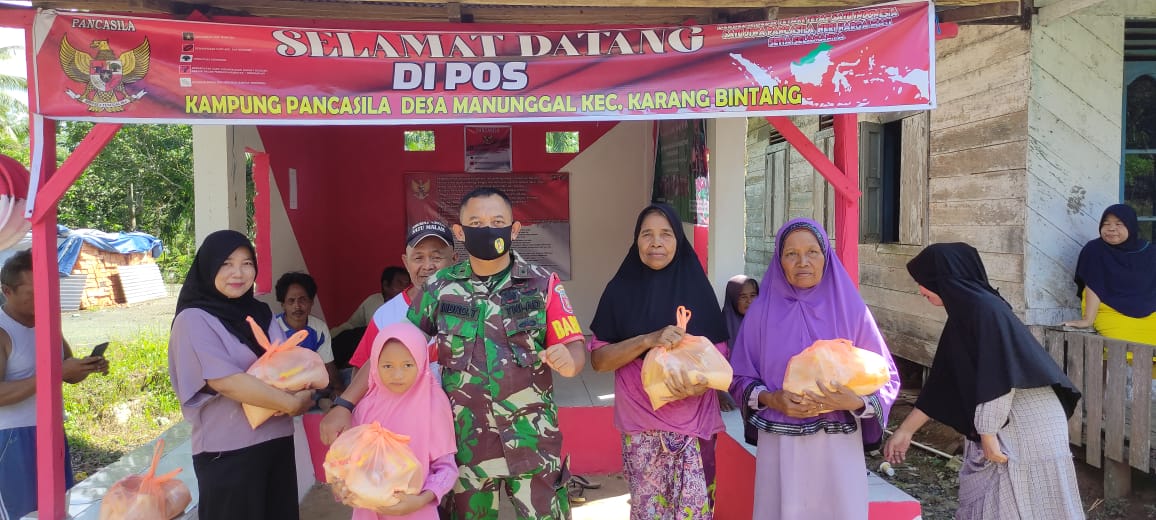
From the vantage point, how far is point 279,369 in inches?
104

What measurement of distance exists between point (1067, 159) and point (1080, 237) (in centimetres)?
61

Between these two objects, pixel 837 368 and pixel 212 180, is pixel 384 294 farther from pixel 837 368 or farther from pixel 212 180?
pixel 837 368

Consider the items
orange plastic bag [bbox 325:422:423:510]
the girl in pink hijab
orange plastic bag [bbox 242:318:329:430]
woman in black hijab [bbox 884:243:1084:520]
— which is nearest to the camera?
orange plastic bag [bbox 325:422:423:510]

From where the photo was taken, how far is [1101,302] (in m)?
5.07

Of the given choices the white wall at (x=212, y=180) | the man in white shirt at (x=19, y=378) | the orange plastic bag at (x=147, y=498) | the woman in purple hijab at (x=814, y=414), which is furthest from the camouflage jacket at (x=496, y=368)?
the white wall at (x=212, y=180)

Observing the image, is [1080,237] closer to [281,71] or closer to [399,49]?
[399,49]

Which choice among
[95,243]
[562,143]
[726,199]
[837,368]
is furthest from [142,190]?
[837,368]

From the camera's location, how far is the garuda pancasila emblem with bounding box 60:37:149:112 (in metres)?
3.05

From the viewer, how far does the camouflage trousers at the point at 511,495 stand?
8.27 ft

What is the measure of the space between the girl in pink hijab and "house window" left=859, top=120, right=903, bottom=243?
6142 millimetres

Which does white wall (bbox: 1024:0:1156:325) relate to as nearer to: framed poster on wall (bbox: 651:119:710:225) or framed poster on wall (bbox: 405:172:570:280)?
framed poster on wall (bbox: 651:119:710:225)

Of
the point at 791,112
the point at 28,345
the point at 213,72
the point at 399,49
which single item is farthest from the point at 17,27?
the point at 791,112

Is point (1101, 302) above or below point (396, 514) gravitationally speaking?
above

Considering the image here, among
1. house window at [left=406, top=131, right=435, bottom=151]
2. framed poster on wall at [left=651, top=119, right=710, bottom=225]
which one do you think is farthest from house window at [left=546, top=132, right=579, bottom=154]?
house window at [left=406, top=131, right=435, bottom=151]
